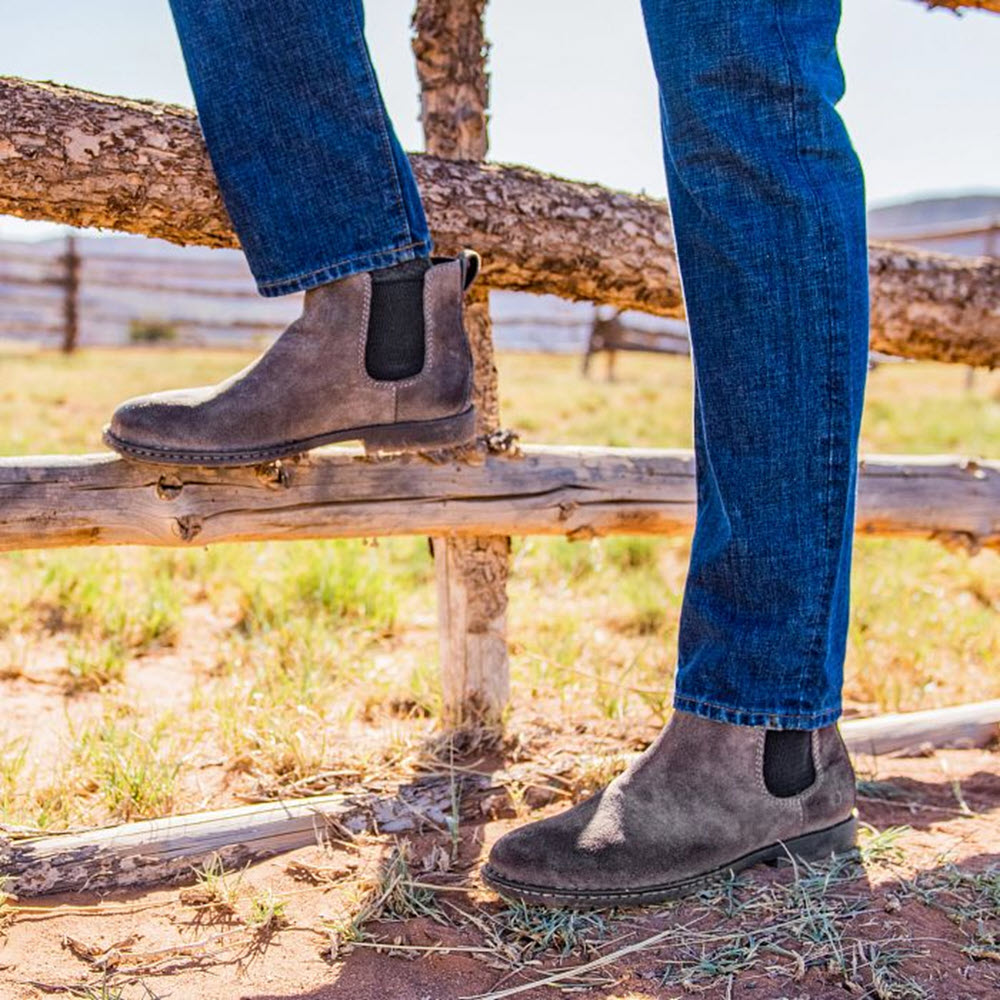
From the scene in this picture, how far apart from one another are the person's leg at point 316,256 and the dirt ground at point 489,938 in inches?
21.8

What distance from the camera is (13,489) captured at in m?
1.36

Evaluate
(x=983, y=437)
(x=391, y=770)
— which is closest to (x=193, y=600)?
(x=391, y=770)

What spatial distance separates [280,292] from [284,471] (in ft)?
1.20

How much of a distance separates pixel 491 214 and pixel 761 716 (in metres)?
0.89

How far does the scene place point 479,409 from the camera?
1.79m

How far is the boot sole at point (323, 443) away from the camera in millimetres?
1231

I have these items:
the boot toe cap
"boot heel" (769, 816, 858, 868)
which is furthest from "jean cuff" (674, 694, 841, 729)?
the boot toe cap

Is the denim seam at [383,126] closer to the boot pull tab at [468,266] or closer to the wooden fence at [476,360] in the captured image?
the boot pull tab at [468,266]

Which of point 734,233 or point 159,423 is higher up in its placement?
point 734,233

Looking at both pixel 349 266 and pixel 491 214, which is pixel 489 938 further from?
pixel 491 214

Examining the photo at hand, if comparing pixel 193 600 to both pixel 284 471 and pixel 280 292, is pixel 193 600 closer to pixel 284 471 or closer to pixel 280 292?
pixel 284 471

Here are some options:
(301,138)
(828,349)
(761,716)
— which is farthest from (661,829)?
(301,138)

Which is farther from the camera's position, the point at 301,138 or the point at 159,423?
the point at 159,423

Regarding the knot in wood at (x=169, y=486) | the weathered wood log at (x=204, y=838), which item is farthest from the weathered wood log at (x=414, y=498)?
the weathered wood log at (x=204, y=838)
